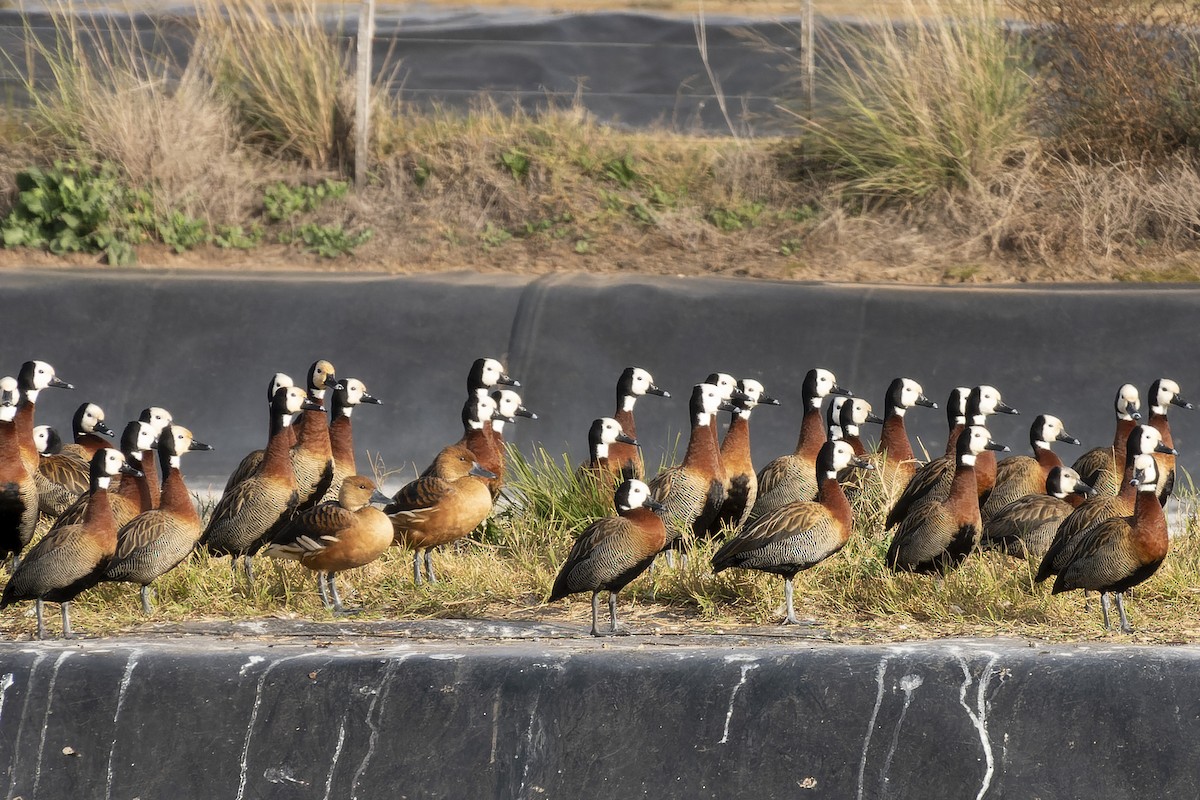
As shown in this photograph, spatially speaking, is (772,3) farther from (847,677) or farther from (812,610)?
(847,677)

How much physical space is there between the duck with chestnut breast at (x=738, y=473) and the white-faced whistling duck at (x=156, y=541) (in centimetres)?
253

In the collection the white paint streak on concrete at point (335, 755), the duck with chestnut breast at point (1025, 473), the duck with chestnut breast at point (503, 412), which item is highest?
the duck with chestnut breast at point (503, 412)

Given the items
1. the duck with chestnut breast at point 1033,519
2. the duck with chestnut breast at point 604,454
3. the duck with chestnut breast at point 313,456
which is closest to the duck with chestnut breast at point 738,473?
the duck with chestnut breast at point 604,454

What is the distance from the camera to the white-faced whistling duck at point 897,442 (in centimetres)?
848

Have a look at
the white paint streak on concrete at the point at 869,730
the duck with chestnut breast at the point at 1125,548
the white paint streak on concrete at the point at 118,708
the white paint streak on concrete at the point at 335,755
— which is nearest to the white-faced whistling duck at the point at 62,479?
the white paint streak on concrete at the point at 118,708

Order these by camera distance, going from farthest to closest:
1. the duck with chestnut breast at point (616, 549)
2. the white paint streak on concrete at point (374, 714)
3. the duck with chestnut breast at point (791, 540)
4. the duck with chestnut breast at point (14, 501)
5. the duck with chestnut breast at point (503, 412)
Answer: the duck with chestnut breast at point (503, 412), the duck with chestnut breast at point (14, 501), the duck with chestnut breast at point (791, 540), the duck with chestnut breast at point (616, 549), the white paint streak on concrete at point (374, 714)

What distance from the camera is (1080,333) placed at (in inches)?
422

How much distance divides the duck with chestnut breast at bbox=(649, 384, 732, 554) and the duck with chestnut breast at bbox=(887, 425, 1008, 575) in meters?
0.98

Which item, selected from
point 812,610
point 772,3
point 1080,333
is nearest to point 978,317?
point 1080,333

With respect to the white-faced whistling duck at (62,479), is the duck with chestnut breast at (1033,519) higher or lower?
lower

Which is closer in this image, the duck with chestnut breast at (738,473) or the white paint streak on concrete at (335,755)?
the white paint streak on concrete at (335,755)

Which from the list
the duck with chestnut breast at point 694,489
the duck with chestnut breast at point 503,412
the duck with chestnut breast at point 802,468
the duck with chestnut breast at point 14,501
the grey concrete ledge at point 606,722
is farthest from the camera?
the duck with chestnut breast at point 503,412

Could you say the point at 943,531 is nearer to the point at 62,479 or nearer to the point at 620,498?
the point at 620,498

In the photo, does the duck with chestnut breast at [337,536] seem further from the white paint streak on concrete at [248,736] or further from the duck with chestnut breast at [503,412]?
the duck with chestnut breast at [503,412]
